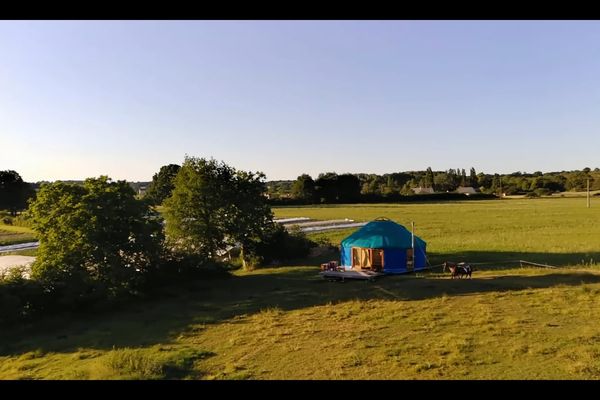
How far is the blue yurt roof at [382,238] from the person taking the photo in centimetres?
2798

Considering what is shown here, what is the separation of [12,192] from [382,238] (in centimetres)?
8055

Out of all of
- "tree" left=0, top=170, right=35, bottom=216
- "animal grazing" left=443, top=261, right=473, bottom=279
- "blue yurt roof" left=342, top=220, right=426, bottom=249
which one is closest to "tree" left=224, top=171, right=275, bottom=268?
"blue yurt roof" left=342, top=220, right=426, bottom=249

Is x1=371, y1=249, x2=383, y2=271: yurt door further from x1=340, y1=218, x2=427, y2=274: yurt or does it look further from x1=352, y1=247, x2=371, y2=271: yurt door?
x1=352, y1=247, x2=371, y2=271: yurt door

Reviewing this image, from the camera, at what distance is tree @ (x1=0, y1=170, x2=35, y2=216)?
85.2 meters

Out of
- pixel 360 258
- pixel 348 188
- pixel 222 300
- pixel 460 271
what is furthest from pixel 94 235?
pixel 348 188

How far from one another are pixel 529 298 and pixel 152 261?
1820 cm

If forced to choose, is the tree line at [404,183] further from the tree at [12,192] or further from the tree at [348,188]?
the tree at [12,192]

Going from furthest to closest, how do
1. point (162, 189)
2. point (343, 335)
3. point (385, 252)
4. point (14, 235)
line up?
point (162, 189) → point (14, 235) → point (385, 252) → point (343, 335)

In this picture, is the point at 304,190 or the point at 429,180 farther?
the point at 429,180

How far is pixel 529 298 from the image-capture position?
20172mm

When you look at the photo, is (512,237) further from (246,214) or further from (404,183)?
(404,183)

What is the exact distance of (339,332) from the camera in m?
16.4

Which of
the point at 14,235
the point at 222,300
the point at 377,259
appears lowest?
the point at 222,300
